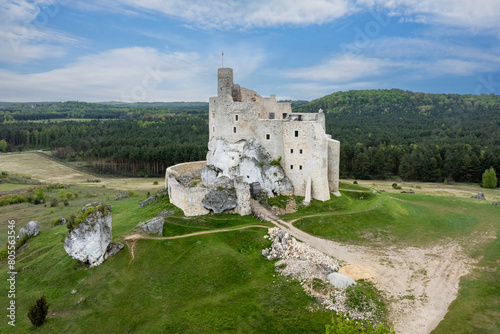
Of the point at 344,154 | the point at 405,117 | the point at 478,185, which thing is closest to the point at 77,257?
the point at 344,154

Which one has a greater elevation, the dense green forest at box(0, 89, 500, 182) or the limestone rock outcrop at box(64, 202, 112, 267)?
the dense green forest at box(0, 89, 500, 182)

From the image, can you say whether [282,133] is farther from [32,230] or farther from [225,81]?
[32,230]

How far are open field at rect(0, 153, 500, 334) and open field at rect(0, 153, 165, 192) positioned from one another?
3590 centimetres

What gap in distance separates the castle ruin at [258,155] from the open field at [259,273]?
2.41m

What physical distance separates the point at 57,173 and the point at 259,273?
8740cm

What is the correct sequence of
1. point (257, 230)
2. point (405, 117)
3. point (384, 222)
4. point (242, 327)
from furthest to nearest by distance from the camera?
point (405, 117) → point (384, 222) → point (257, 230) → point (242, 327)

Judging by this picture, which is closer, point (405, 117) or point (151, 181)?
point (151, 181)

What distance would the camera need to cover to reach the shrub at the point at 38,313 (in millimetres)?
23469

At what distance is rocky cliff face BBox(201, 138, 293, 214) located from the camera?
128 feet

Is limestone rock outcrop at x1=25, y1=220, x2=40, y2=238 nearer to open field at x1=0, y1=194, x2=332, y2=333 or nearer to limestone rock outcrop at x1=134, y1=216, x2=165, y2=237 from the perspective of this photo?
open field at x1=0, y1=194, x2=332, y2=333

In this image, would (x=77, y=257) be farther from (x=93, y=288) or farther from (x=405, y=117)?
(x=405, y=117)

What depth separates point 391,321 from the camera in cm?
2195

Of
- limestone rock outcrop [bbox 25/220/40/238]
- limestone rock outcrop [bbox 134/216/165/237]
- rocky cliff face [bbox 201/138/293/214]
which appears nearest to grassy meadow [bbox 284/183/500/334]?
rocky cliff face [bbox 201/138/293/214]

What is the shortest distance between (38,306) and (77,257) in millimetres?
5930
